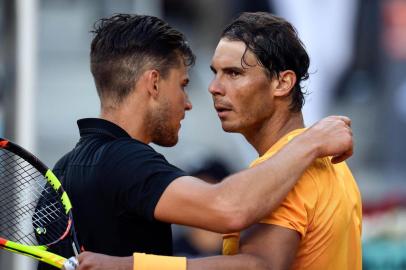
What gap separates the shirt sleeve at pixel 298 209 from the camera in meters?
3.77

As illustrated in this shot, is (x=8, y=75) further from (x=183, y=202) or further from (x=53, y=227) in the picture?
(x=183, y=202)

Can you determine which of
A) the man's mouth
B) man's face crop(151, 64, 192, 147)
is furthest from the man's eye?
man's face crop(151, 64, 192, 147)

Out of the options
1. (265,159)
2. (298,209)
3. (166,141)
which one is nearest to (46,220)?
(166,141)

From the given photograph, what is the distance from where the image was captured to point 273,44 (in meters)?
4.04

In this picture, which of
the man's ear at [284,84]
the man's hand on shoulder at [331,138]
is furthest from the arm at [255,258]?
the man's ear at [284,84]

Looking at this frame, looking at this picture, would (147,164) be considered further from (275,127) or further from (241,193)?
(275,127)

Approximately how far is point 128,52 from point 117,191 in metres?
0.58

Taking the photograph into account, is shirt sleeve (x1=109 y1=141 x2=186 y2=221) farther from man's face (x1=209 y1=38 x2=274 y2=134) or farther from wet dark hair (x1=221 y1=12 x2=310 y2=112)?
wet dark hair (x1=221 y1=12 x2=310 y2=112)

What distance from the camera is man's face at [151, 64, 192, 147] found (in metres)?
4.17

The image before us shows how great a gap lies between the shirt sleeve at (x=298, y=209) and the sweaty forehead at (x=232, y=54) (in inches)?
19.6

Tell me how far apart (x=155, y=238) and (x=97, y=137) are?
437mm

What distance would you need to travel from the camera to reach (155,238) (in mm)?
3986

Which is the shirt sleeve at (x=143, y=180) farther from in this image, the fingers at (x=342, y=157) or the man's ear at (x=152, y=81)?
the fingers at (x=342, y=157)

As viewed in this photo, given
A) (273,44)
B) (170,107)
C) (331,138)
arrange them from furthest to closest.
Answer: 1. (170,107)
2. (273,44)
3. (331,138)
